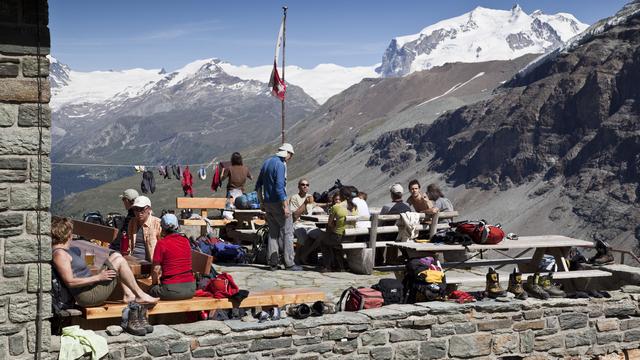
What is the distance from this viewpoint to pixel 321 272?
12.4 metres

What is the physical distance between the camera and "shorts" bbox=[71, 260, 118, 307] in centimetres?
748

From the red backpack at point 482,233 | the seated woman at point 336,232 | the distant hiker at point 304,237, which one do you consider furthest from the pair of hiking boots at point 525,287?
the distant hiker at point 304,237

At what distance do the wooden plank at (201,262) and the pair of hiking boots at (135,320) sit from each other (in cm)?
132

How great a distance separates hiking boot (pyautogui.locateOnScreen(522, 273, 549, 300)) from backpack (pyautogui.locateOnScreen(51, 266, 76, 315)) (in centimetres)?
572

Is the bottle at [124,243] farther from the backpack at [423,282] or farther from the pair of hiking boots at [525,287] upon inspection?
the pair of hiking boots at [525,287]

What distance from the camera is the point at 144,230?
983 centimetres

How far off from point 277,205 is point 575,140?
144 meters

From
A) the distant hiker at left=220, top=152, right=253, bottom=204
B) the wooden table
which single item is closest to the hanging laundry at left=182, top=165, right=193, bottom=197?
the distant hiker at left=220, top=152, right=253, bottom=204

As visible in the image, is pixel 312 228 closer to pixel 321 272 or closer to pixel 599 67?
pixel 321 272

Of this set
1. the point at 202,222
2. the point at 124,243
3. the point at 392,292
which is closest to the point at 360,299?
the point at 392,292

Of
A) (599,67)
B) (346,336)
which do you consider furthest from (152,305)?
(599,67)

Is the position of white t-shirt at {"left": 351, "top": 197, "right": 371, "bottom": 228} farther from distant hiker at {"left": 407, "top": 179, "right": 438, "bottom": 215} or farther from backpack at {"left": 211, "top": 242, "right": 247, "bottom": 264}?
backpack at {"left": 211, "top": 242, "right": 247, "bottom": 264}

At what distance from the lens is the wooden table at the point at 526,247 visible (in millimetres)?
10688

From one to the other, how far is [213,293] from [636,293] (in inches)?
229
